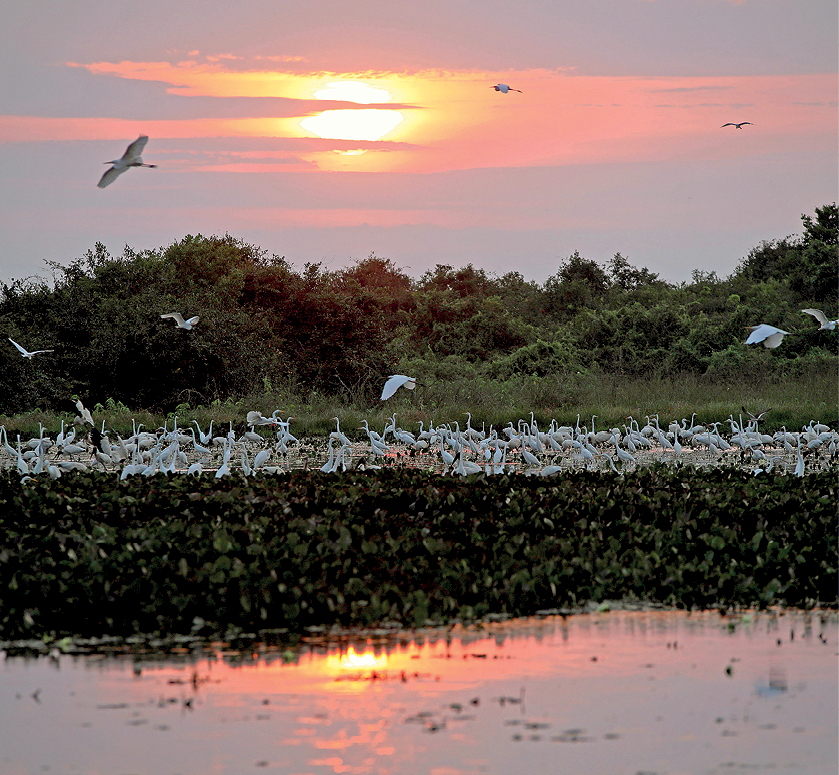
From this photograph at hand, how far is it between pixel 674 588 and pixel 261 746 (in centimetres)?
348

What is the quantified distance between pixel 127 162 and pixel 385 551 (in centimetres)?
525

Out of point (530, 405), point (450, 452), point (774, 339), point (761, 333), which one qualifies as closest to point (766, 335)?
point (761, 333)

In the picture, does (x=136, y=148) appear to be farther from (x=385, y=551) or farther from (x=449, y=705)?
(x=449, y=705)

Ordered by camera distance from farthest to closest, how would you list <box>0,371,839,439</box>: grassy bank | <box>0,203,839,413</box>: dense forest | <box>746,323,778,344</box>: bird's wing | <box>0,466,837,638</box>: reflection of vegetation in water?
<box>0,203,839,413</box>: dense forest, <box>0,371,839,439</box>: grassy bank, <box>746,323,778,344</box>: bird's wing, <box>0,466,837,638</box>: reflection of vegetation in water

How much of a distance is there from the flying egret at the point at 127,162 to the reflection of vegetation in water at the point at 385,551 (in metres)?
3.04

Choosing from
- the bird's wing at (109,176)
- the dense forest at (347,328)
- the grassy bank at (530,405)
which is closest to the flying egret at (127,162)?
the bird's wing at (109,176)

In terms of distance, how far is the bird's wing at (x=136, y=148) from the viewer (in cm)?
1084

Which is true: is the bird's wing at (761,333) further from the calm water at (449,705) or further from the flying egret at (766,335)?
the calm water at (449,705)

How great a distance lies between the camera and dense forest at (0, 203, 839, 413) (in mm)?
24859

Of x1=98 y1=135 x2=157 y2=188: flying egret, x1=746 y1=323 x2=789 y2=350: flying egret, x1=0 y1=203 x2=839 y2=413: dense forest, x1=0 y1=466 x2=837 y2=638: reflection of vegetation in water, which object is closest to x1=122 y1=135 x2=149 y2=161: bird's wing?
x1=98 y1=135 x2=157 y2=188: flying egret

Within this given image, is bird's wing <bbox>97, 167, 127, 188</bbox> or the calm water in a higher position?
bird's wing <bbox>97, 167, 127, 188</bbox>

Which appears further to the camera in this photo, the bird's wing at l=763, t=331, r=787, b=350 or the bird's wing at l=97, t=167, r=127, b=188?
the bird's wing at l=97, t=167, r=127, b=188

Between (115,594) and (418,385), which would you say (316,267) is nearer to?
(418,385)

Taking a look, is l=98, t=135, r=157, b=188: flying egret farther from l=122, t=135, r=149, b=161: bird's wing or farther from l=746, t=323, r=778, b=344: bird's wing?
l=746, t=323, r=778, b=344: bird's wing
